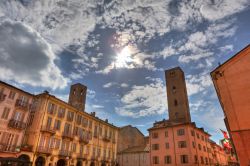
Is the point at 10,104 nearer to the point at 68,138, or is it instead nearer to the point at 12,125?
the point at 12,125

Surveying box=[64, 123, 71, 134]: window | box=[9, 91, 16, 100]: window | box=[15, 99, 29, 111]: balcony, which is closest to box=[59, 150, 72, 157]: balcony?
box=[64, 123, 71, 134]: window

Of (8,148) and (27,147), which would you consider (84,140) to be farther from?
(8,148)

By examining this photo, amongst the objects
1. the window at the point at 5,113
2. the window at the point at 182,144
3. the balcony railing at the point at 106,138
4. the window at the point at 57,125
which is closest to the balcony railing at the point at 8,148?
the window at the point at 5,113

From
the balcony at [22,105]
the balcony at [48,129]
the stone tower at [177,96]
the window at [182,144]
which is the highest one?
the stone tower at [177,96]

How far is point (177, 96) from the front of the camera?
187ft

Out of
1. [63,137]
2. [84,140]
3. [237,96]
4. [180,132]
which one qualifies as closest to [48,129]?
[63,137]

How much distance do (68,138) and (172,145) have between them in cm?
2268

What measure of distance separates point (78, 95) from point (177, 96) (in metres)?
33.9

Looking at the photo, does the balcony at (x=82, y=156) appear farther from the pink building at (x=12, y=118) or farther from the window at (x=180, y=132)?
the window at (x=180, y=132)

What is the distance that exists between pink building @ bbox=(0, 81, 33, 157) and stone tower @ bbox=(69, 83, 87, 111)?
108 ft

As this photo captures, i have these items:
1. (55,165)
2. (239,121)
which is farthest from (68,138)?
(239,121)

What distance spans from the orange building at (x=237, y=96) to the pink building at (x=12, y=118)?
2704cm

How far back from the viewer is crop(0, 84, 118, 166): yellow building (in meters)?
29.3

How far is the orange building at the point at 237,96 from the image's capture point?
46.6 feet
